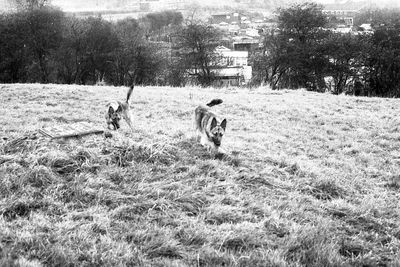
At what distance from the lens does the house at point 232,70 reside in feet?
87.6

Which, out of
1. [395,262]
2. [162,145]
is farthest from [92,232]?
[395,262]

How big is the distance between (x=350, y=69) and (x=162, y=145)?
70.9 feet

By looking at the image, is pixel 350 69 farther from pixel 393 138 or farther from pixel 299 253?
pixel 299 253

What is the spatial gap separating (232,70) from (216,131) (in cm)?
2410

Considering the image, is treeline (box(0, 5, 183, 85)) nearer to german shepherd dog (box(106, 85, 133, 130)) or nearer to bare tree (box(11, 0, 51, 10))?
bare tree (box(11, 0, 51, 10))

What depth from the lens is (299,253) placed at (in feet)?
10.5

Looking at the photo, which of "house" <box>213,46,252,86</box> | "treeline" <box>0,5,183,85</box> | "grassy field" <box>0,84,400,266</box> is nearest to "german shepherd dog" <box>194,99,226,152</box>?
"grassy field" <box>0,84,400,266</box>

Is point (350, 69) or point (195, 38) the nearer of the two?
point (350, 69)

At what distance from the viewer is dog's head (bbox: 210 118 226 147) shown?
203 inches

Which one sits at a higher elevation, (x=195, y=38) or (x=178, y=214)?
(x=195, y=38)

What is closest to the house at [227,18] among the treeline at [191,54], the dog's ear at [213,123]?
the treeline at [191,54]

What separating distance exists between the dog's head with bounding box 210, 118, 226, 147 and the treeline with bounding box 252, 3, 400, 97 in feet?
58.9

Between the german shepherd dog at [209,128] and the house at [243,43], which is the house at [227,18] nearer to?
the house at [243,43]

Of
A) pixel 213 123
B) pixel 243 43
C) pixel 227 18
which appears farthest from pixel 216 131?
pixel 227 18
